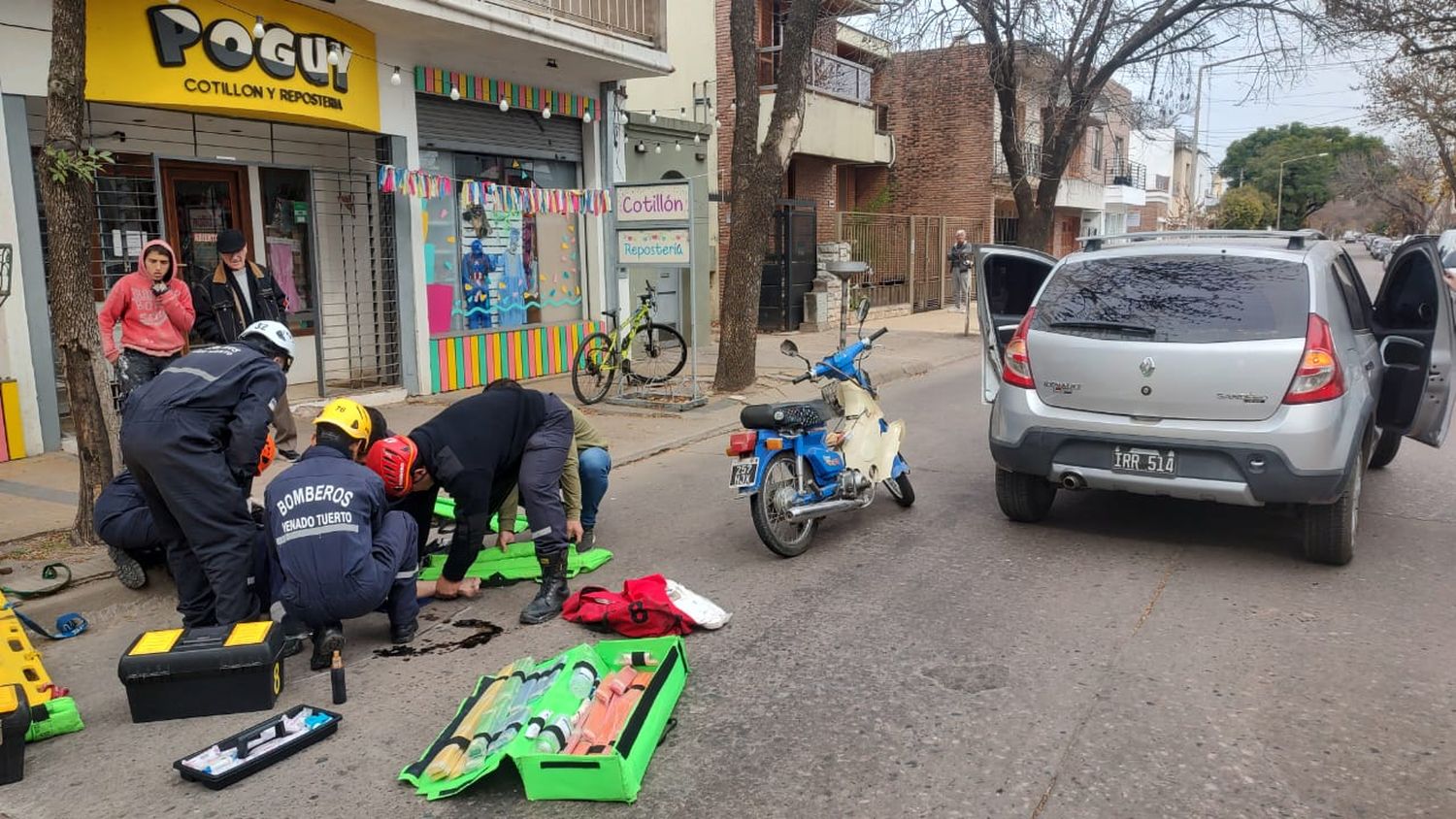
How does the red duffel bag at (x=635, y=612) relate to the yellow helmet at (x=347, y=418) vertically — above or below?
below

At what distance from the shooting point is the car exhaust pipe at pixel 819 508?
5.79m

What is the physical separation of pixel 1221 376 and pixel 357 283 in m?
9.13

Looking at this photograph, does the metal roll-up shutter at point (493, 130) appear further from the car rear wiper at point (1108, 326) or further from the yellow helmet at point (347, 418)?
the car rear wiper at point (1108, 326)

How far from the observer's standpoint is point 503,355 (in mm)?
12305

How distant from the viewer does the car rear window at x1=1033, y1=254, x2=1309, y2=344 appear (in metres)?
5.28

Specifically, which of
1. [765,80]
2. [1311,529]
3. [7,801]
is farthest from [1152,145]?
[7,801]

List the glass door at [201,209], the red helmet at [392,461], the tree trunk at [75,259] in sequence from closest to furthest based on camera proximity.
Answer: the red helmet at [392,461]
the tree trunk at [75,259]
the glass door at [201,209]

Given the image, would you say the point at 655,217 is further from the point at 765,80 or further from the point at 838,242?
the point at 765,80

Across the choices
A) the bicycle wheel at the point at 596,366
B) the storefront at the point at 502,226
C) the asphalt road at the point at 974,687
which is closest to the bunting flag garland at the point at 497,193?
the storefront at the point at 502,226

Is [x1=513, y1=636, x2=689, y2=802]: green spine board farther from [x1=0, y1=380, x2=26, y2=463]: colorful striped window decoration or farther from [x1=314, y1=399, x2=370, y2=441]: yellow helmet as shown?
[x1=0, y1=380, x2=26, y2=463]: colorful striped window decoration

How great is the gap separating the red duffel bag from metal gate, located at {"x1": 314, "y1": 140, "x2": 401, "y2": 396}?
23.3ft

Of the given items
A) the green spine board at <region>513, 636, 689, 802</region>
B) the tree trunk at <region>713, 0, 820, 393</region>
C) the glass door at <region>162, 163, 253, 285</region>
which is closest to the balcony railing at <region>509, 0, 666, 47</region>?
the tree trunk at <region>713, 0, 820, 393</region>

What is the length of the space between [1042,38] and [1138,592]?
13.2 metres

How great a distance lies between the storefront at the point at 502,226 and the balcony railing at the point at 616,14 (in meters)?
1.05
